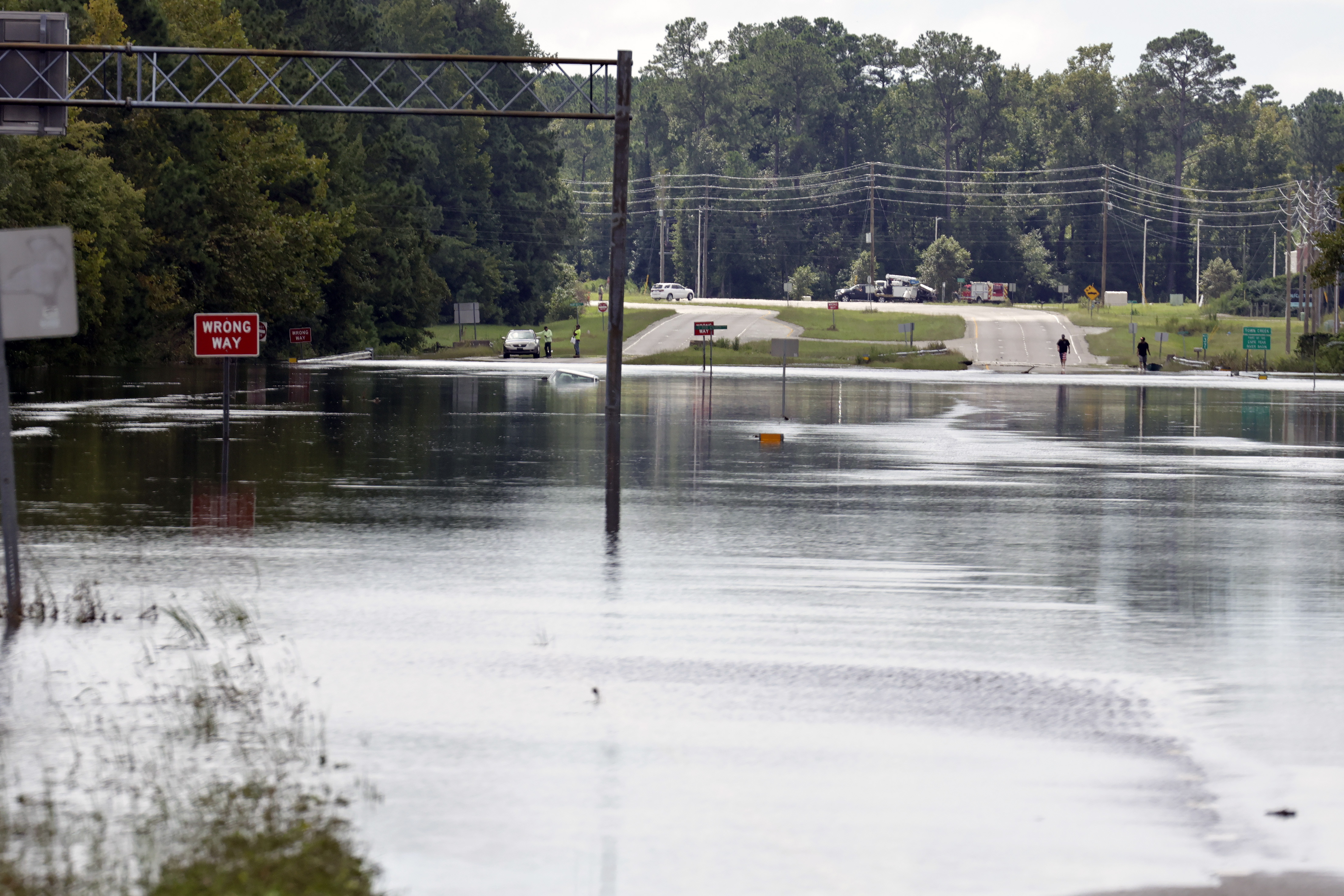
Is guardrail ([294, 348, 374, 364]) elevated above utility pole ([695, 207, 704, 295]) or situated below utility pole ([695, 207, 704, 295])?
below

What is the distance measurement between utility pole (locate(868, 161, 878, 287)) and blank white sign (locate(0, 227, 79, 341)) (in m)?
130

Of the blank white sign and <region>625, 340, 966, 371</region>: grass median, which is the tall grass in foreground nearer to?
the blank white sign

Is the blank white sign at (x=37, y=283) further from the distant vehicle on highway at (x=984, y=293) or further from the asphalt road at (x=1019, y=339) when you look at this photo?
the distant vehicle on highway at (x=984, y=293)

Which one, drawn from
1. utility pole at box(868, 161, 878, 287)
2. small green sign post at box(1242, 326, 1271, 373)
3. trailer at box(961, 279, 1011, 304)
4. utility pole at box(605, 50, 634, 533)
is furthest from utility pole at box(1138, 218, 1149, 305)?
utility pole at box(605, 50, 634, 533)

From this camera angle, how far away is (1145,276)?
172625 millimetres

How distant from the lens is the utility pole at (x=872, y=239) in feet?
481

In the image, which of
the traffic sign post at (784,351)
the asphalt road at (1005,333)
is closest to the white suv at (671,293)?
the asphalt road at (1005,333)

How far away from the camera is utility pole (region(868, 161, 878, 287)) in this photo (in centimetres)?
14675

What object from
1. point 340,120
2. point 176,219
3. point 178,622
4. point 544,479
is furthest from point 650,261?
point 178,622

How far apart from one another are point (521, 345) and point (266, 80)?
5040 cm

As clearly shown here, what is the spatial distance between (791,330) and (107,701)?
109 meters

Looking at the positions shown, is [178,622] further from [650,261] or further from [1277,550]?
[650,261]

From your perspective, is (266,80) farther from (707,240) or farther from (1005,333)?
(707,240)

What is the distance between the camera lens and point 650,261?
188750 millimetres
